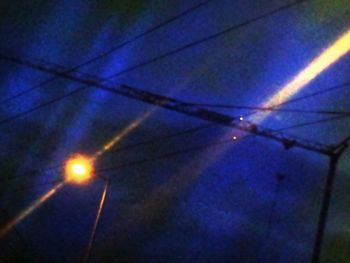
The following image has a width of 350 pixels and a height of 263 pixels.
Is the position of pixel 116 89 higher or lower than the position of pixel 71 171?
higher

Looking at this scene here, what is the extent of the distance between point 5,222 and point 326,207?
94148mm

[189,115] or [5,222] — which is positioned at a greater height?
[5,222]

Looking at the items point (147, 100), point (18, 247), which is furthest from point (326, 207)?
point (18, 247)

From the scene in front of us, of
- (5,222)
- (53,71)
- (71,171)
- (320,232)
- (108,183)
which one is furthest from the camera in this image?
(5,222)

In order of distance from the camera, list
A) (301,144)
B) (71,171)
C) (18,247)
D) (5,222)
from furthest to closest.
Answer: (18,247) < (5,222) < (71,171) < (301,144)

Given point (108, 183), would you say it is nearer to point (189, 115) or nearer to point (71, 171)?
point (71, 171)

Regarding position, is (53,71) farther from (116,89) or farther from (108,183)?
(108,183)

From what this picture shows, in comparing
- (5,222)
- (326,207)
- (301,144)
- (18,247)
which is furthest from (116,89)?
(18,247)

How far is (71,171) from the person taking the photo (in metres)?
31.8

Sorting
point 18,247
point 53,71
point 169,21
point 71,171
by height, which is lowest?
point 169,21

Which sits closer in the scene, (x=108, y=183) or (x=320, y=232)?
(x=320, y=232)

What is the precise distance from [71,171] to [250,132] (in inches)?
380

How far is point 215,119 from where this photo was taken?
2959cm

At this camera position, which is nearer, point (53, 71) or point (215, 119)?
point (53, 71)
